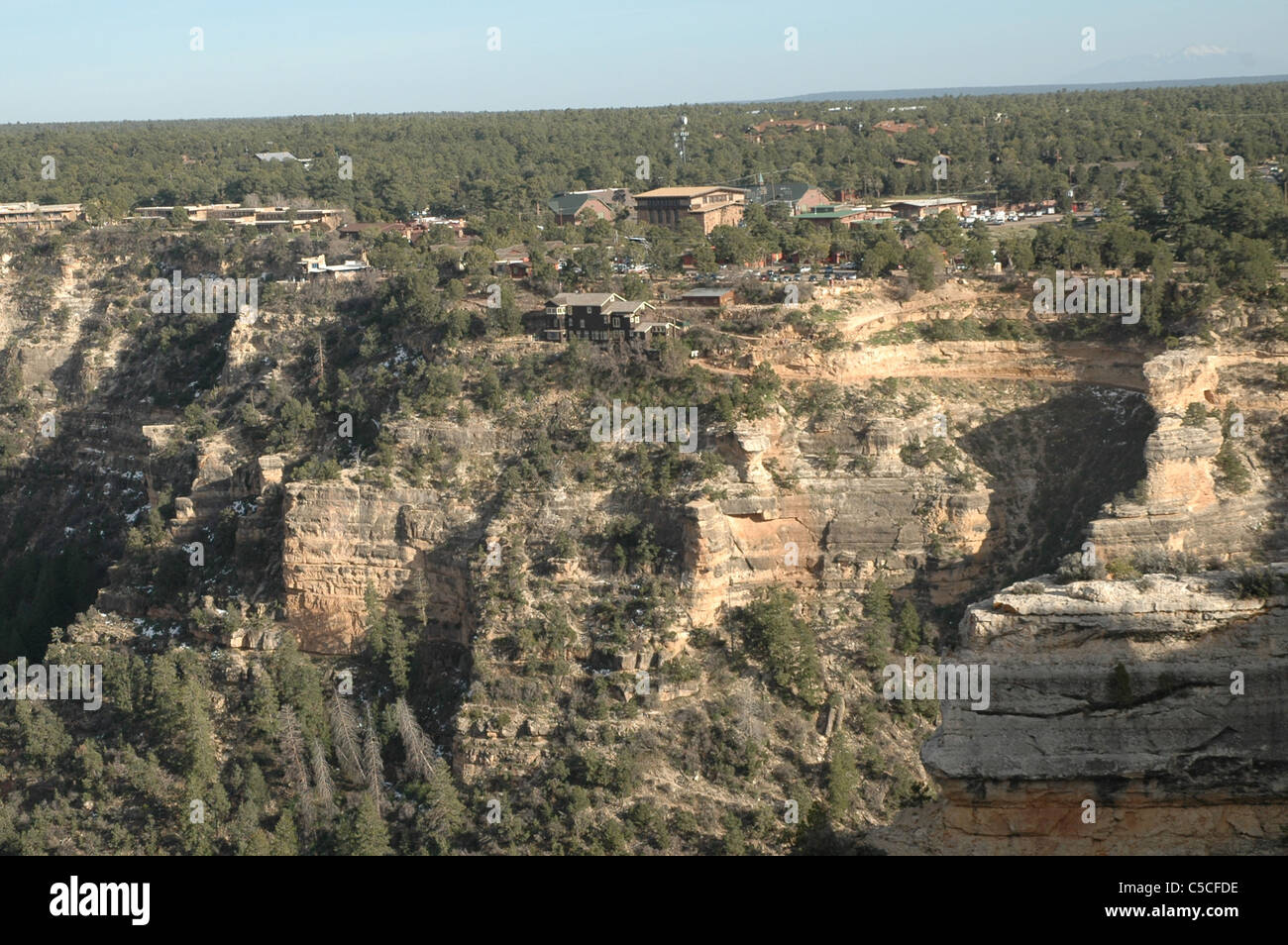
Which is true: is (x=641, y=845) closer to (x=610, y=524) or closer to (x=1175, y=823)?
(x=610, y=524)

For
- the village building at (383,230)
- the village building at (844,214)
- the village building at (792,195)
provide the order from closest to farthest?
the village building at (844,214), the village building at (383,230), the village building at (792,195)

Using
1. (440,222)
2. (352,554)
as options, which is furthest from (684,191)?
(352,554)

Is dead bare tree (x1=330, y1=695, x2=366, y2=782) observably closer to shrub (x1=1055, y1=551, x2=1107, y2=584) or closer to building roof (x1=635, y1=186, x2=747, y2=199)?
shrub (x1=1055, y1=551, x2=1107, y2=584)

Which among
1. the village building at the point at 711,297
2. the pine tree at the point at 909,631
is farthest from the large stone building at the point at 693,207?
the pine tree at the point at 909,631

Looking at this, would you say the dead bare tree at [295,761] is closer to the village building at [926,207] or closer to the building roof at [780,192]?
the village building at [926,207]

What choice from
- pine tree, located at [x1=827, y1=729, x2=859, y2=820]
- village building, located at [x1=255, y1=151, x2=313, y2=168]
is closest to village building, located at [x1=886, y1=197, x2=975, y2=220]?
pine tree, located at [x1=827, y1=729, x2=859, y2=820]

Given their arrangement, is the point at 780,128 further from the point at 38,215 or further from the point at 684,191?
the point at 38,215
